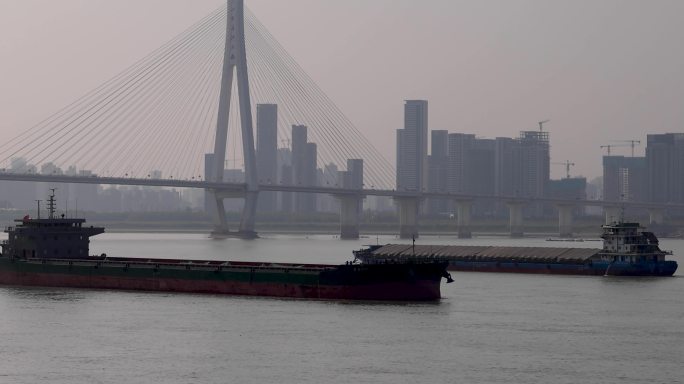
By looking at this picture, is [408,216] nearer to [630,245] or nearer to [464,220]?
[464,220]

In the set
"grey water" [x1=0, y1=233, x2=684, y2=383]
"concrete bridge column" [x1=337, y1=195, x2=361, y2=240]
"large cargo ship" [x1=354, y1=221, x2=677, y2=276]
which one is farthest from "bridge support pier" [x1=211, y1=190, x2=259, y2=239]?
"grey water" [x1=0, y1=233, x2=684, y2=383]

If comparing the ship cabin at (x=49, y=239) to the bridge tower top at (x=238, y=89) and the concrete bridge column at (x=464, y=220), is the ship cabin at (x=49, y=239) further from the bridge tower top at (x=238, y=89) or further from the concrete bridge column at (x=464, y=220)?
the concrete bridge column at (x=464, y=220)

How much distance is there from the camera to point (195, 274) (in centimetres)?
6303

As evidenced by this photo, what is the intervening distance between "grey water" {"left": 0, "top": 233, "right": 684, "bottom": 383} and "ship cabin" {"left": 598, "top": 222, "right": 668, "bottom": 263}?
47.7 feet

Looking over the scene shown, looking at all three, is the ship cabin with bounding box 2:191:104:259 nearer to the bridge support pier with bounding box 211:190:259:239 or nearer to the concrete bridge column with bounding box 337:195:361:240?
the bridge support pier with bounding box 211:190:259:239

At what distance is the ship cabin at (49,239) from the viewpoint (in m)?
68.6

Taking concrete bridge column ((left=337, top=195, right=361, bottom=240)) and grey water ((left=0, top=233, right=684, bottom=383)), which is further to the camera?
concrete bridge column ((left=337, top=195, right=361, bottom=240))

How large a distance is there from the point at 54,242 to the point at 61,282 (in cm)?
340

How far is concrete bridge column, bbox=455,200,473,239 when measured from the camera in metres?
196

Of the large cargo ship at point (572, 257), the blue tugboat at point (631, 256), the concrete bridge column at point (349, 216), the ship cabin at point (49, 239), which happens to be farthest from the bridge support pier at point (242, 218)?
the ship cabin at point (49, 239)

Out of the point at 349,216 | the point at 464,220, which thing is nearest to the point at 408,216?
the point at 349,216

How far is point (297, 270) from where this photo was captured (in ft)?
197

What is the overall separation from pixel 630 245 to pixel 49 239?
34.6 m

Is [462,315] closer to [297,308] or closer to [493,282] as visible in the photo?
[297,308]
